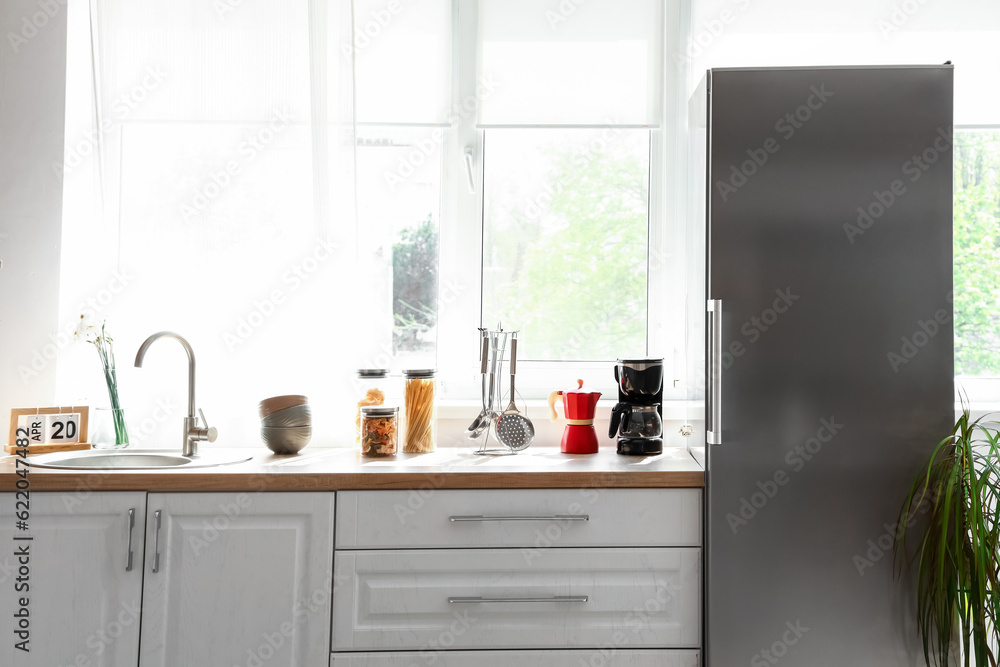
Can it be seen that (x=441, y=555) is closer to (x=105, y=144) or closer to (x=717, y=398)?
(x=717, y=398)

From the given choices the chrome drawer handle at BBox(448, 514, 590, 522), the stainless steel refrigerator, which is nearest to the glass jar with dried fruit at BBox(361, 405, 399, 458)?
the chrome drawer handle at BBox(448, 514, 590, 522)

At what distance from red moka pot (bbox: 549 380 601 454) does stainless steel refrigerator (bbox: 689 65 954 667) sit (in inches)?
15.6

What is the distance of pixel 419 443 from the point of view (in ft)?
6.28

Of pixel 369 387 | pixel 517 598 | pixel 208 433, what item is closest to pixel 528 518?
pixel 517 598

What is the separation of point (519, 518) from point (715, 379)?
22.6 inches

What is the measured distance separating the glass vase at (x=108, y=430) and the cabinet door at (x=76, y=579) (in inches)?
13.5

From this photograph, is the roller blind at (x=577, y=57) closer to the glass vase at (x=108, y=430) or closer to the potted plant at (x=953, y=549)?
the potted plant at (x=953, y=549)

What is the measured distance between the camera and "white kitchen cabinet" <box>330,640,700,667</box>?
1579mm

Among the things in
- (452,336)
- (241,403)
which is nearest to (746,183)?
(452,336)

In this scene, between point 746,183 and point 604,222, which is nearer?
point 746,183

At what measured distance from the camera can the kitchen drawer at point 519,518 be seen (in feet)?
5.21

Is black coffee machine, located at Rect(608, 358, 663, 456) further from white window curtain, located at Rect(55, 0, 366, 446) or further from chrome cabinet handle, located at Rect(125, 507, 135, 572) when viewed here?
chrome cabinet handle, located at Rect(125, 507, 135, 572)

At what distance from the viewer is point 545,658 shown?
5.21 feet

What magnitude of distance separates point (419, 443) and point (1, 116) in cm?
160
